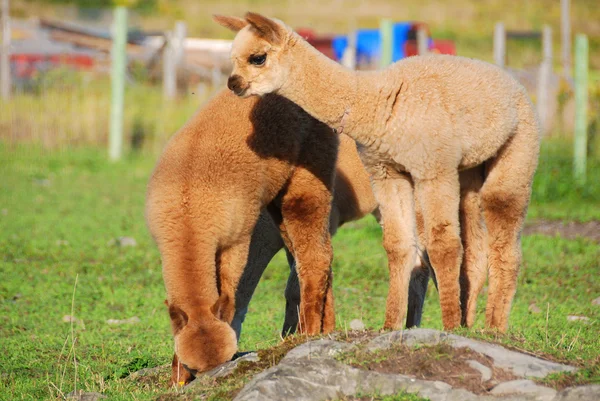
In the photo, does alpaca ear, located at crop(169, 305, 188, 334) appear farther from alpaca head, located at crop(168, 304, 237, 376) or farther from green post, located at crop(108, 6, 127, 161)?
green post, located at crop(108, 6, 127, 161)

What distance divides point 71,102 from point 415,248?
558 inches

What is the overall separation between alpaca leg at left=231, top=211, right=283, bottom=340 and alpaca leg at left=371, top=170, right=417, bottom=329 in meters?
1.52

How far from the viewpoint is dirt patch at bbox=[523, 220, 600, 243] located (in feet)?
38.7

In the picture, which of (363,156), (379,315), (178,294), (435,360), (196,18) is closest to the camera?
(435,360)

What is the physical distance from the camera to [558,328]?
295 inches

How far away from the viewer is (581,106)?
14336 mm

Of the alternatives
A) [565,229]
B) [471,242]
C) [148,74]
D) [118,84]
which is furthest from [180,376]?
[148,74]

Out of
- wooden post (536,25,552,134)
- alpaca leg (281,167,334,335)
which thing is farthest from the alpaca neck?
wooden post (536,25,552,134)

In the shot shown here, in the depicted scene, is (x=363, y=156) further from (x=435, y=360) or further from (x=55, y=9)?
(x=55, y=9)

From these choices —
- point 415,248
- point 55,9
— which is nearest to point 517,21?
point 55,9

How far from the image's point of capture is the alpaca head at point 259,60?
227 inches

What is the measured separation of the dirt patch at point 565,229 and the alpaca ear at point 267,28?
6.97m

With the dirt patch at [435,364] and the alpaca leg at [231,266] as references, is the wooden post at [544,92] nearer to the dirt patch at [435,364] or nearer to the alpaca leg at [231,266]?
the alpaca leg at [231,266]

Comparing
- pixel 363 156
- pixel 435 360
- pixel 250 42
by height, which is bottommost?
pixel 435 360
